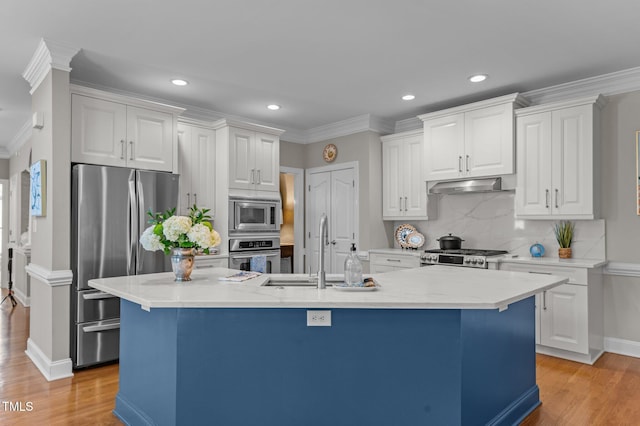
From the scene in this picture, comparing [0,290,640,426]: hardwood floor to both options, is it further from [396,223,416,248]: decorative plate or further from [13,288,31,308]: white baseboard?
[13,288,31,308]: white baseboard

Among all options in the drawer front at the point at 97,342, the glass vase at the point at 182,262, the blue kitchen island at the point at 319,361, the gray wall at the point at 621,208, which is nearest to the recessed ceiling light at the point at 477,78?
the gray wall at the point at 621,208

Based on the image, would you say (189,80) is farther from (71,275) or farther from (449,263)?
(449,263)

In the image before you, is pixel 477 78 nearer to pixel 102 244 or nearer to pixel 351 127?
pixel 351 127

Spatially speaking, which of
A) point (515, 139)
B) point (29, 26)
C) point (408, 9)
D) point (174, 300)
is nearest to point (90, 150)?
point (29, 26)

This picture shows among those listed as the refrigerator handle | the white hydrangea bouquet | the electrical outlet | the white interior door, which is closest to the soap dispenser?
the electrical outlet

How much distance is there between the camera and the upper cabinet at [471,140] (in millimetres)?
4285

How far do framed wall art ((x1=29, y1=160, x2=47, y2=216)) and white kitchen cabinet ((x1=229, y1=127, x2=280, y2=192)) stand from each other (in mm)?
1853

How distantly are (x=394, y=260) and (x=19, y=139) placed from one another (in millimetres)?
5937

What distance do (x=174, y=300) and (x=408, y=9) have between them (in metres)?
2.29

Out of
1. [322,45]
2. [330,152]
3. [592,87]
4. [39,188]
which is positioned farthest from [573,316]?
[39,188]

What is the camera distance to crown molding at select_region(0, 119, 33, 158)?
18.9 ft

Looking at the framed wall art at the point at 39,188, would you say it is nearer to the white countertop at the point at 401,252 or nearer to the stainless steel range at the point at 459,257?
the white countertop at the point at 401,252

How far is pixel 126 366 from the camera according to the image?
261 cm

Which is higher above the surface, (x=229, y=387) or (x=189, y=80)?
(x=189, y=80)
